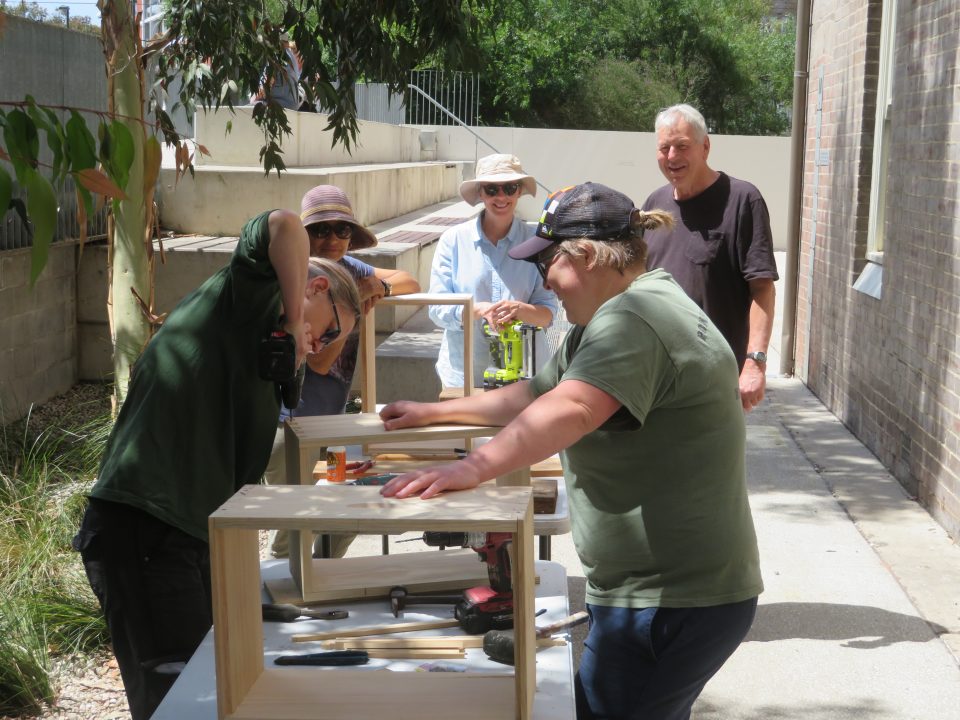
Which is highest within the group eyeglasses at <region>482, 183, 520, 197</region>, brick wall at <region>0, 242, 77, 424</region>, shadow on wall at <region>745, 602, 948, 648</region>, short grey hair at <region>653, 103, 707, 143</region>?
short grey hair at <region>653, 103, 707, 143</region>

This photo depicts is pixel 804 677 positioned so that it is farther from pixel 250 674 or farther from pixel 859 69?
pixel 859 69

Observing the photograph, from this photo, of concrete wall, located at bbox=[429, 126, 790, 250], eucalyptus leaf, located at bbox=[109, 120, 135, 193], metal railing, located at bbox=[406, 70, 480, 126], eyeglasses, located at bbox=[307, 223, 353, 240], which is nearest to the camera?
eucalyptus leaf, located at bbox=[109, 120, 135, 193]

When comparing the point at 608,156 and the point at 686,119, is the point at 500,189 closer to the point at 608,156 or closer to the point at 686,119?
the point at 686,119

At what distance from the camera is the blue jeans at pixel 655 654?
2227 millimetres

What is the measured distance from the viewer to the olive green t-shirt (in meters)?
2.11

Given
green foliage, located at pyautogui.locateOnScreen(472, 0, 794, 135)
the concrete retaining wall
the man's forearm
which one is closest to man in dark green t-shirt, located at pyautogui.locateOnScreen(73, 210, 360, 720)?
the man's forearm

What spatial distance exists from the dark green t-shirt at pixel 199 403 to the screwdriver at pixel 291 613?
242mm

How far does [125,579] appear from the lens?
2.50 metres

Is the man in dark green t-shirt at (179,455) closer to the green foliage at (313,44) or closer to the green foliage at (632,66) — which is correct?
the green foliage at (313,44)

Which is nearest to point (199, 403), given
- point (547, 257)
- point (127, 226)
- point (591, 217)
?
point (547, 257)

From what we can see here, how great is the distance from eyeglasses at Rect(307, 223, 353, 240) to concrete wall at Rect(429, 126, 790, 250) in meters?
17.4

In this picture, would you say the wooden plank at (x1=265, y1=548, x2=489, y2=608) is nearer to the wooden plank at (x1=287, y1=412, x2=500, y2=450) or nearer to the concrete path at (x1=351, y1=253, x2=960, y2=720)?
the wooden plank at (x1=287, y1=412, x2=500, y2=450)

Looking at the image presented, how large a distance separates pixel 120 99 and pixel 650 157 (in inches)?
653

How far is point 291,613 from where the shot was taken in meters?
2.60
